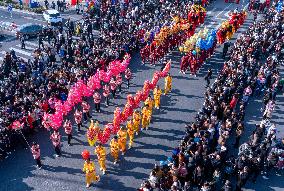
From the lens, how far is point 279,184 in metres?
19.3

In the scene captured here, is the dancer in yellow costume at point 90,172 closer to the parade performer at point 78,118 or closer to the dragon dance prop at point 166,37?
the parade performer at point 78,118

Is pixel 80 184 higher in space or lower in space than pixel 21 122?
lower

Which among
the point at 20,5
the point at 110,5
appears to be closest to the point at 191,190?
the point at 110,5

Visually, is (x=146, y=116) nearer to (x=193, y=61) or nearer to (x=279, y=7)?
(x=193, y=61)

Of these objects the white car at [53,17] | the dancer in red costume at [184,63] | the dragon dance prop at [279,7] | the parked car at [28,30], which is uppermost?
the dragon dance prop at [279,7]

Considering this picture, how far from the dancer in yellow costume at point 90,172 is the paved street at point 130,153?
374 millimetres

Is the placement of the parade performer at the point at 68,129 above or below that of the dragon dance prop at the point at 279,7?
below

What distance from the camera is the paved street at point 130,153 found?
1911 cm

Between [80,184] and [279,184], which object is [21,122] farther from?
[279,184]

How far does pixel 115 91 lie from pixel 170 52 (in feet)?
26.8

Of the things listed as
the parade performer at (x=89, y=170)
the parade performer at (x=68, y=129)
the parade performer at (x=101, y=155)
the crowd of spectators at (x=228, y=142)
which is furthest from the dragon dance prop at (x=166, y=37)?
the parade performer at (x=89, y=170)

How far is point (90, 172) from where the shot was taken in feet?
60.2

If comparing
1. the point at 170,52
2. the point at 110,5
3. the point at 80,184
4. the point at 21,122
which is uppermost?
the point at 110,5

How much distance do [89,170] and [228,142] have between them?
26.0 feet
